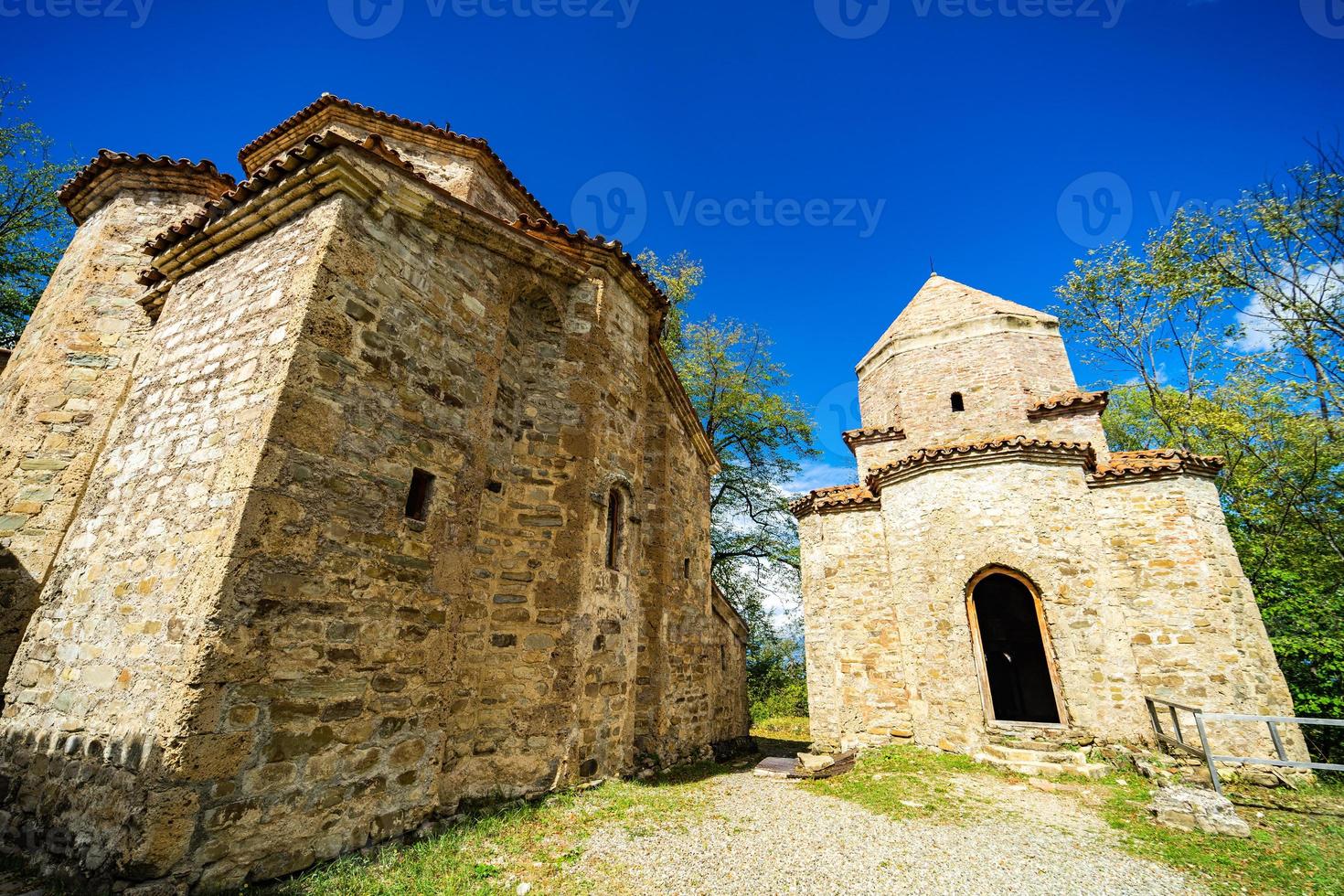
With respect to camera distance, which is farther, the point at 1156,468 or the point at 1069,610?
the point at 1156,468

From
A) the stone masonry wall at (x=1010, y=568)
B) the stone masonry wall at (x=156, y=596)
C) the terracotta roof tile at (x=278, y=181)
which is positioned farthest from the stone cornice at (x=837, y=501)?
the stone masonry wall at (x=156, y=596)

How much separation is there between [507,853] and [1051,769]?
7605mm

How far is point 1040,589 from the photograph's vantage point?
8.74 meters

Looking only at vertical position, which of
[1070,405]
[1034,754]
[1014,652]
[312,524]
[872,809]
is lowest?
[872,809]

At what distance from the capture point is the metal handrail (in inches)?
221

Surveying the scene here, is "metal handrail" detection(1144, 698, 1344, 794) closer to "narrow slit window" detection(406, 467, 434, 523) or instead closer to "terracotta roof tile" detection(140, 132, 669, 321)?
"narrow slit window" detection(406, 467, 434, 523)

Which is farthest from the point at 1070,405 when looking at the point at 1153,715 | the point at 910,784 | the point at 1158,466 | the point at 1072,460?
the point at 910,784

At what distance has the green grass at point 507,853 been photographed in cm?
357

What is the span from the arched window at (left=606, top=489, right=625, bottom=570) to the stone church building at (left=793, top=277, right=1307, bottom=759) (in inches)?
231

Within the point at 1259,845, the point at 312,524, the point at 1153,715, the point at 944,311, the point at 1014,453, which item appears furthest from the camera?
the point at 944,311

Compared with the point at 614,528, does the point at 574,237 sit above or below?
above

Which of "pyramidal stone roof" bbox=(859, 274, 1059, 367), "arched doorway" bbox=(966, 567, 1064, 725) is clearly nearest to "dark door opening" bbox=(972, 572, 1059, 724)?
"arched doorway" bbox=(966, 567, 1064, 725)

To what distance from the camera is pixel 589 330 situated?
7059 millimetres

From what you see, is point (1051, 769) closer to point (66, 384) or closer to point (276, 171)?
point (276, 171)
